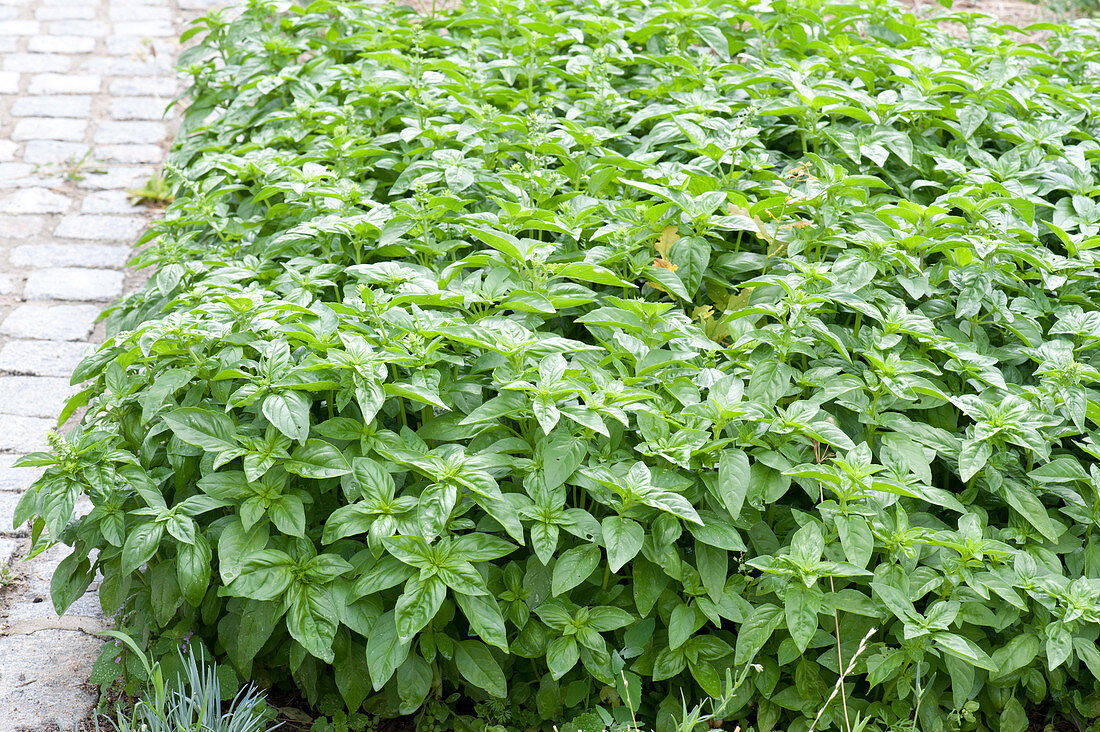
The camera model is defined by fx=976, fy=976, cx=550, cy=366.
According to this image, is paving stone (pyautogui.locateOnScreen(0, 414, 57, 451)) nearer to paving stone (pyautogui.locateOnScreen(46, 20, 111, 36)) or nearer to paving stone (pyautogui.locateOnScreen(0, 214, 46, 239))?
paving stone (pyautogui.locateOnScreen(0, 214, 46, 239))

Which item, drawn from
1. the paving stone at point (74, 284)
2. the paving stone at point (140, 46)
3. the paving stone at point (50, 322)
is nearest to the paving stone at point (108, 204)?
the paving stone at point (74, 284)

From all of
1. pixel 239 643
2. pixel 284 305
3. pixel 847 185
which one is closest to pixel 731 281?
pixel 847 185

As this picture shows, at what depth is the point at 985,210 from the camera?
10.1 feet

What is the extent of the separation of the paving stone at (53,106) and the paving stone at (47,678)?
4117 mm

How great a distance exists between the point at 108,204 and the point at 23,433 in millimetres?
1928

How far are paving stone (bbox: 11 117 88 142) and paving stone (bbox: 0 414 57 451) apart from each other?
2.57m

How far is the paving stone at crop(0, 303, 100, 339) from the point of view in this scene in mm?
4234

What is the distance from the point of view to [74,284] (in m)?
4.55

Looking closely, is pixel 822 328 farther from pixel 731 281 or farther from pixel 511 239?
pixel 511 239

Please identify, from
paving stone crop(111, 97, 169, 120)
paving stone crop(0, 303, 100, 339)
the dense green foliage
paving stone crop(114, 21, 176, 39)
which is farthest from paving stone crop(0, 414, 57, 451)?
paving stone crop(114, 21, 176, 39)

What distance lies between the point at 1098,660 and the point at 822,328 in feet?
3.40

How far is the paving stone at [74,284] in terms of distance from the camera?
14.7ft

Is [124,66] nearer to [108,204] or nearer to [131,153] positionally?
[131,153]

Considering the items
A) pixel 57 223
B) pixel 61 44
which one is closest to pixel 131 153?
pixel 57 223
